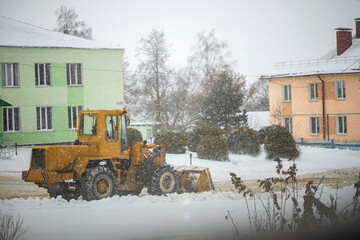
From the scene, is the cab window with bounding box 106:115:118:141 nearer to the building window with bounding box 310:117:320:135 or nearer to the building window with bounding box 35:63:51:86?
the building window with bounding box 310:117:320:135

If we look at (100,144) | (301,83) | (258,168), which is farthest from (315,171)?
(100,144)

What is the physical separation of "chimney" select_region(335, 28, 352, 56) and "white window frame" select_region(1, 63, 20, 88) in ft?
40.0

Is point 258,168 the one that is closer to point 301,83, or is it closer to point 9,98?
point 301,83

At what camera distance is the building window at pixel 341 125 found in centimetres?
1355

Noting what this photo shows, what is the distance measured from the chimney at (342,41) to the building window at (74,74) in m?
10.5

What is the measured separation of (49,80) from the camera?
18484mm

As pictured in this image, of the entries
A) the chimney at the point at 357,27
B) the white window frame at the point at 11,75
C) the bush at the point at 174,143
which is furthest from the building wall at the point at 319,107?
the white window frame at the point at 11,75

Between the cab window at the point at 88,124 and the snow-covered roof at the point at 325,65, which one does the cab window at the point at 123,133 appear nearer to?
the cab window at the point at 88,124

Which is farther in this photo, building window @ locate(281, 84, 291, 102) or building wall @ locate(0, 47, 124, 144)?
building window @ locate(281, 84, 291, 102)

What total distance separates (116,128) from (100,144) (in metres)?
0.44

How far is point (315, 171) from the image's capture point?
1415cm

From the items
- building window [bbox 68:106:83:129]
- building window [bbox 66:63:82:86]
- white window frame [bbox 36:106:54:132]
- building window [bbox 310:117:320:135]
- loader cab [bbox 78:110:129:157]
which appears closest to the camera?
loader cab [bbox 78:110:129:157]

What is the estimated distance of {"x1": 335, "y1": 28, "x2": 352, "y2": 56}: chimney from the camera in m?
15.6

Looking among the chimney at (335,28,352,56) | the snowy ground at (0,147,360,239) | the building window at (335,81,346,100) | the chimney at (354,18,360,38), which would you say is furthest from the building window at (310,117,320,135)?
the snowy ground at (0,147,360,239)
